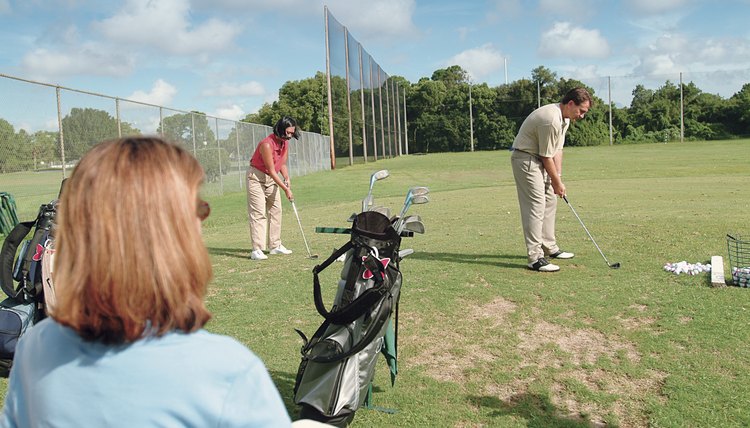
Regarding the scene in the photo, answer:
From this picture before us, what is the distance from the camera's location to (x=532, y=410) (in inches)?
141

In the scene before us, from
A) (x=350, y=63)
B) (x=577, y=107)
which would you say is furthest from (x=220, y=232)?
(x=350, y=63)

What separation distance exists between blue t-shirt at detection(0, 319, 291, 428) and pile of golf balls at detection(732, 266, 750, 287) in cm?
569

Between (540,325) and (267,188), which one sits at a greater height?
(267,188)

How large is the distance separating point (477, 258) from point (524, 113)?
61.5m

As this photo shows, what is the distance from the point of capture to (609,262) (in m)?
7.18

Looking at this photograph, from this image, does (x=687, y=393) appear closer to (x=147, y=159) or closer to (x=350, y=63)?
(x=147, y=159)

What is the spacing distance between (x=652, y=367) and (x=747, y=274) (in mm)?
2347

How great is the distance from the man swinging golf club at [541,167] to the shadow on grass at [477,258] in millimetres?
311

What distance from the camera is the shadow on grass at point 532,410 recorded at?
341 centimetres

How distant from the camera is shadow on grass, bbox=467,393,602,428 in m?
3.41

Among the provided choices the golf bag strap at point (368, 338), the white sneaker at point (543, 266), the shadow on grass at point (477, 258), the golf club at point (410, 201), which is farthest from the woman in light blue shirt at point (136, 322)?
the shadow on grass at point (477, 258)

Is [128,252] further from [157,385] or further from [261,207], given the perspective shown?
[261,207]

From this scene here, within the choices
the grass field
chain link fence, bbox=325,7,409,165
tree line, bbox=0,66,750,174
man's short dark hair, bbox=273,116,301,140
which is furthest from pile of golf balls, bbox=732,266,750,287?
tree line, bbox=0,66,750,174

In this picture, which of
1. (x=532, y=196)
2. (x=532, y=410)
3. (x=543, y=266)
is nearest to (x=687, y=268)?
(x=543, y=266)
